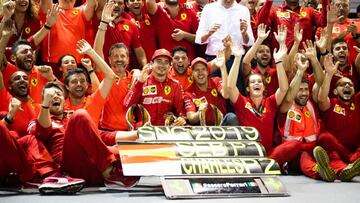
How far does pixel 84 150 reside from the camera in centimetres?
506

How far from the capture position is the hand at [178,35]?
23.9ft

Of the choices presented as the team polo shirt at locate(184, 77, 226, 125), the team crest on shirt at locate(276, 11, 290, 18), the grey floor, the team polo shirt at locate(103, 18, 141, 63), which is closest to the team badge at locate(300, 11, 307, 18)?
the team crest on shirt at locate(276, 11, 290, 18)

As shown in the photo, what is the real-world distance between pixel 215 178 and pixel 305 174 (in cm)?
151

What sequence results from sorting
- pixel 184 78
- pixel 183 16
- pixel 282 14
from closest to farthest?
A: pixel 184 78 < pixel 183 16 < pixel 282 14

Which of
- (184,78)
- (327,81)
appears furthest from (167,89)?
(327,81)

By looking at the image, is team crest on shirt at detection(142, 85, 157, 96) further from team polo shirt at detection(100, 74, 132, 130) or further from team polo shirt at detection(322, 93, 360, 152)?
team polo shirt at detection(322, 93, 360, 152)

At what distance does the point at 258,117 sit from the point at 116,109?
1366 mm

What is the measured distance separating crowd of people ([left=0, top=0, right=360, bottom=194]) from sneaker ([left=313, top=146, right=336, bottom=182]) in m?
0.01

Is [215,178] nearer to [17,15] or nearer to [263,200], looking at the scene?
[263,200]

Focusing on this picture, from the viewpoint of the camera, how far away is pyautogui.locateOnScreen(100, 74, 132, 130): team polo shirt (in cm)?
607

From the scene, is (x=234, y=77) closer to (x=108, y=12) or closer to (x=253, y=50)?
(x=253, y=50)

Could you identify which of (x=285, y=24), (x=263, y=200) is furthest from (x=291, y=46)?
(x=263, y=200)

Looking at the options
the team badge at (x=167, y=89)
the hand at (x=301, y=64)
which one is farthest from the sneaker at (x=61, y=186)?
the hand at (x=301, y=64)

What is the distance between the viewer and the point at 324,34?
7.24 meters
